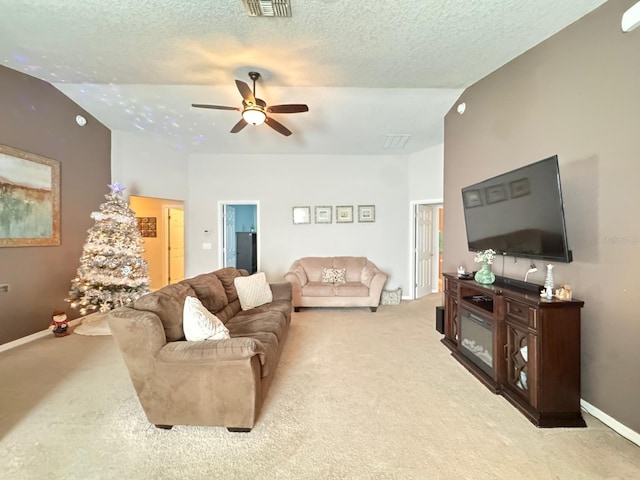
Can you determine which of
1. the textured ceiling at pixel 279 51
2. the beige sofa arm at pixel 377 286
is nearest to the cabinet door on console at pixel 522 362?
the textured ceiling at pixel 279 51

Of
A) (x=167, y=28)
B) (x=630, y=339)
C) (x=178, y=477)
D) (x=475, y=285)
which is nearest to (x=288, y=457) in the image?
(x=178, y=477)

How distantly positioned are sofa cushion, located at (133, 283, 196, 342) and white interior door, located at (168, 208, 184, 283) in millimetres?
5088

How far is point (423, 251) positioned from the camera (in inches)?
236

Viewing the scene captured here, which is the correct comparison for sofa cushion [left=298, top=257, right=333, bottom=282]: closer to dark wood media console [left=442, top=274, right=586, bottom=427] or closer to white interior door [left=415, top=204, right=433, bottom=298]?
white interior door [left=415, top=204, right=433, bottom=298]

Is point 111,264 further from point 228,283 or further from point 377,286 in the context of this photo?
point 377,286

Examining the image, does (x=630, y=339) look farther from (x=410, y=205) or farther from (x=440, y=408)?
(x=410, y=205)

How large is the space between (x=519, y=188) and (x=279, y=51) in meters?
2.46

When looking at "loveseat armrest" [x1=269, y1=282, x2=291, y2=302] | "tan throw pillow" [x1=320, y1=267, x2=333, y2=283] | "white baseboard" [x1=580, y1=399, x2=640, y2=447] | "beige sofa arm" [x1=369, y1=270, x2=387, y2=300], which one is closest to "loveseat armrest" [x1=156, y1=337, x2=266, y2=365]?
"loveseat armrest" [x1=269, y1=282, x2=291, y2=302]

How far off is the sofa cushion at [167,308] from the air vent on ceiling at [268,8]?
2258 mm

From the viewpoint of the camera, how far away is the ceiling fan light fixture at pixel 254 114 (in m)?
2.93

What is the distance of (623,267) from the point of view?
1946 millimetres

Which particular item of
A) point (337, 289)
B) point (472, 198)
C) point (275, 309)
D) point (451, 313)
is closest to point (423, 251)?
point (337, 289)

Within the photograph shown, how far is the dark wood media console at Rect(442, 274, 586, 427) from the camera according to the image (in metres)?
2.01

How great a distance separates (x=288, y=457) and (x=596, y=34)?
3.61 meters
